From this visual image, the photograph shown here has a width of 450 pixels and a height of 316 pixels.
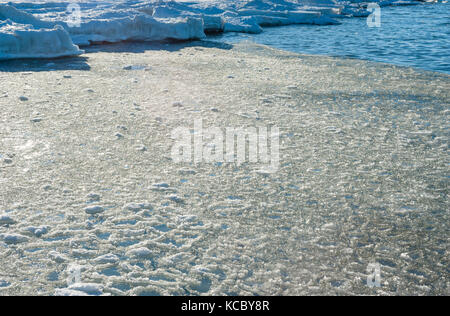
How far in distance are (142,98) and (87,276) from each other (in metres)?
3.17

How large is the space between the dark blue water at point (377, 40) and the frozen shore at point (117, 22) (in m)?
0.75

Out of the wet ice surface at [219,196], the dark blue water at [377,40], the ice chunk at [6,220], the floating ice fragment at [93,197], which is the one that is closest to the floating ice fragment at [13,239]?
the wet ice surface at [219,196]

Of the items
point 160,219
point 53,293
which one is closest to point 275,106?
point 160,219

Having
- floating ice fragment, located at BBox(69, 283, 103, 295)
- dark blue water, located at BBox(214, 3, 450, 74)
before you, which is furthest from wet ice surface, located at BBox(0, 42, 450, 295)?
dark blue water, located at BBox(214, 3, 450, 74)

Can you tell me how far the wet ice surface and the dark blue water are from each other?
3.84m

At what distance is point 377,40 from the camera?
35.6 ft

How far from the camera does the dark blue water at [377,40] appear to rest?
27.5ft

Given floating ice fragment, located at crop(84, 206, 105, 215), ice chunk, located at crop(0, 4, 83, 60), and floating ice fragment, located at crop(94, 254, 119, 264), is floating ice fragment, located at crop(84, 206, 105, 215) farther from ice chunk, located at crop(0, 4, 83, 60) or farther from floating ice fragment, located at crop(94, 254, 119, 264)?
ice chunk, located at crop(0, 4, 83, 60)

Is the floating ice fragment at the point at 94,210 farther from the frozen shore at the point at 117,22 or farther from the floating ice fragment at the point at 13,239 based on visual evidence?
the frozen shore at the point at 117,22

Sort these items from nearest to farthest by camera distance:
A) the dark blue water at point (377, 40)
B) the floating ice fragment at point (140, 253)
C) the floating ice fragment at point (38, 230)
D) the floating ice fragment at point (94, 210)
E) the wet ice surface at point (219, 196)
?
the wet ice surface at point (219, 196)
the floating ice fragment at point (140, 253)
the floating ice fragment at point (38, 230)
the floating ice fragment at point (94, 210)
the dark blue water at point (377, 40)

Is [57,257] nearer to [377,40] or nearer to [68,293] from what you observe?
[68,293]

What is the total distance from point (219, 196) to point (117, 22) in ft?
24.6

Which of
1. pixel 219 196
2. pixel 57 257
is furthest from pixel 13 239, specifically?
pixel 219 196

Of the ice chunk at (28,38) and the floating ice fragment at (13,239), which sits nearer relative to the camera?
the floating ice fragment at (13,239)
